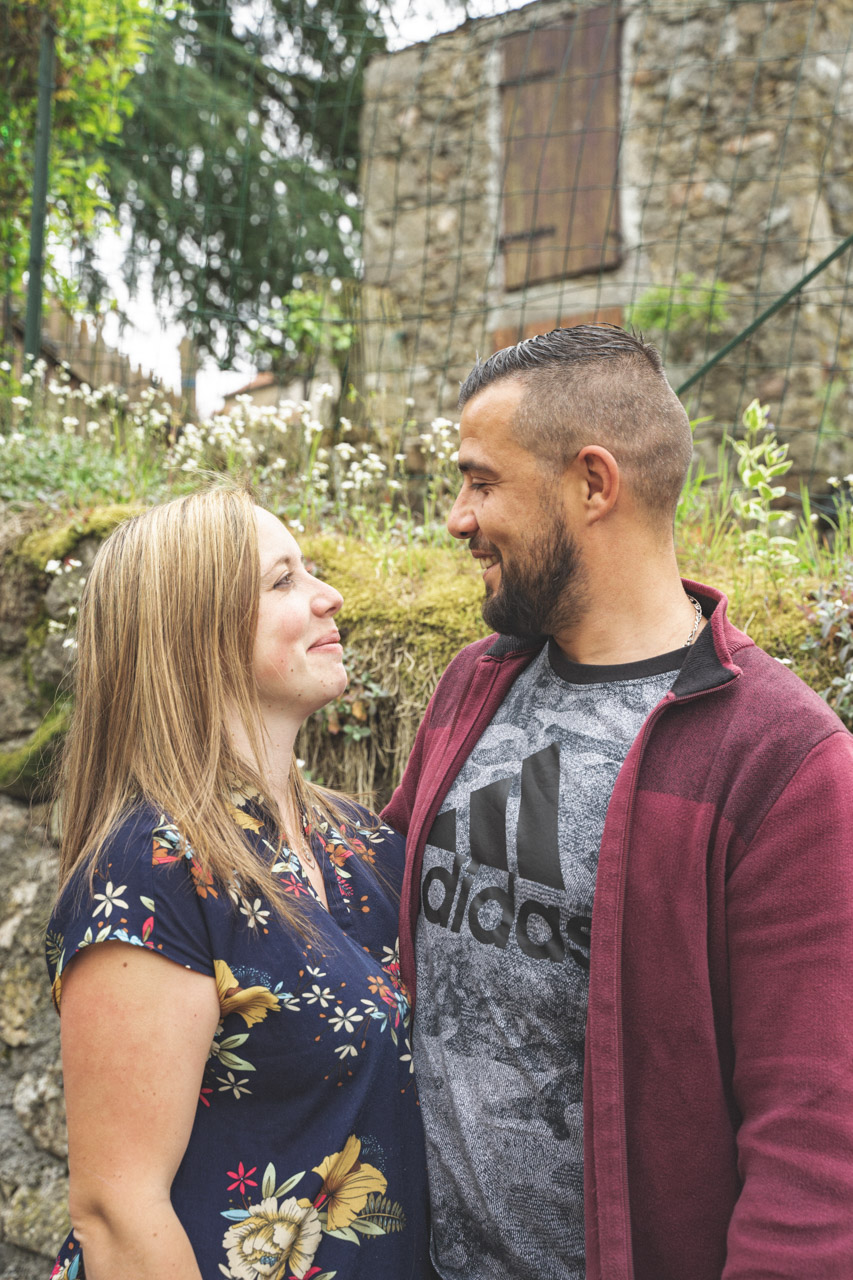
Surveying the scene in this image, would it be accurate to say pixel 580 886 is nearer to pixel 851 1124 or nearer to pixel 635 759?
pixel 635 759

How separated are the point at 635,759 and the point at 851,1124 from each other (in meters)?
0.51

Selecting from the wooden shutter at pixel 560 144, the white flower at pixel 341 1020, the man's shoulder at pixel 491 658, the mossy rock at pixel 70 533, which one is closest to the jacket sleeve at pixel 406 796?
the man's shoulder at pixel 491 658

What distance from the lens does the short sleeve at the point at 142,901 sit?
4.44 feet

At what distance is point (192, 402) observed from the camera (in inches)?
194

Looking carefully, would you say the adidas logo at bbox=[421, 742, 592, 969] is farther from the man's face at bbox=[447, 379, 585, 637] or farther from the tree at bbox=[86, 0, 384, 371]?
the tree at bbox=[86, 0, 384, 371]

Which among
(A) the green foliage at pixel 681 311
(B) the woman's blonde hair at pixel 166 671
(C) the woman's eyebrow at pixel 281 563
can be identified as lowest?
(B) the woman's blonde hair at pixel 166 671

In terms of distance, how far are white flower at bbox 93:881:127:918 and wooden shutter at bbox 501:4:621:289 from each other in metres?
5.51

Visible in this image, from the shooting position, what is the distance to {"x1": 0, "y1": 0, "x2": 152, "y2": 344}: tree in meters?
4.82

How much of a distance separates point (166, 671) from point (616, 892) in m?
0.82

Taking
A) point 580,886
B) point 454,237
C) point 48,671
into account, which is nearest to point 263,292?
point 454,237

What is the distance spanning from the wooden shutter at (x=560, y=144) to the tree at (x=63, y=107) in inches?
96.9

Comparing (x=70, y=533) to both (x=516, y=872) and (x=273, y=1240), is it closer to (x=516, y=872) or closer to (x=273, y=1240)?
(x=516, y=872)

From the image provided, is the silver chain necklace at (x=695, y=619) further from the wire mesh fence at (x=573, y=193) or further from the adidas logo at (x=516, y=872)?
the wire mesh fence at (x=573, y=193)

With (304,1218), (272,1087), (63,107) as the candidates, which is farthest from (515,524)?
(63,107)
